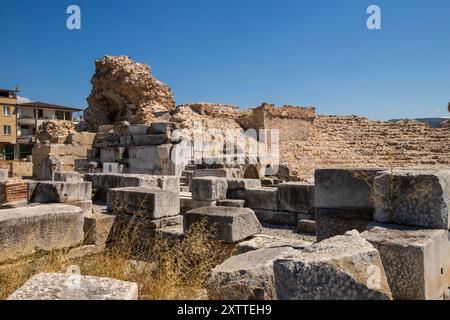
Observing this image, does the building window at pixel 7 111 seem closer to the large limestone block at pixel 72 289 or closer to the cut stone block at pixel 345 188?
the cut stone block at pixel 345 188

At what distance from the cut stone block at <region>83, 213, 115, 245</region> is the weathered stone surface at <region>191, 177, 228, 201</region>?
91.0 inches

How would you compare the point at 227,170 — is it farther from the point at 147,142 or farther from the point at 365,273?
the point at 365,273

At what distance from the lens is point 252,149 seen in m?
23.5

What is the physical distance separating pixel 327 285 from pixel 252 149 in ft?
71.3

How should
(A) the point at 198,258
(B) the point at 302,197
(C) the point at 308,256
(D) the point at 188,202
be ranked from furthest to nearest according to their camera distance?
Result: (D) the point at 188,202 → (B) the point at 302,197 → (A) the point at 198,258 → (C) the point at 308,256

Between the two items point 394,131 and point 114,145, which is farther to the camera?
point 394,131

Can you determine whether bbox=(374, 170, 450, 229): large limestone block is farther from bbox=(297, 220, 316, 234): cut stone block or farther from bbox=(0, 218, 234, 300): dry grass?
bbox=(297, 220, 316, 234): cut stone block

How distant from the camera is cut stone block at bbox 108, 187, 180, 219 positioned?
5.12 m

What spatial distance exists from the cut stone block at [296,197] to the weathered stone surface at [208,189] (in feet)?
4.27

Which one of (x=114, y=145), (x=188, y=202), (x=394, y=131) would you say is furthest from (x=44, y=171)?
(x=394, y=131)

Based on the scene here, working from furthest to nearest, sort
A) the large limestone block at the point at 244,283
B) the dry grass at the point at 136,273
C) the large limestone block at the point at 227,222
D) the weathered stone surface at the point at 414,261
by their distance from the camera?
the large limestone block at the point at 227,222 → the dry grass at the point at 136,273 → the large limestone block at the point at 244,283 → the weathered stone surface at the point at 414,261

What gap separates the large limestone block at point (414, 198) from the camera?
2.74 meters

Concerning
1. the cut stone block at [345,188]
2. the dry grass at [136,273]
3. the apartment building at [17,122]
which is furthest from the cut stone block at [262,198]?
the apartment building at [17,122]

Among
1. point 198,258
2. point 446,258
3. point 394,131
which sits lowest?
point 198,258
